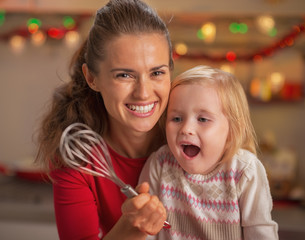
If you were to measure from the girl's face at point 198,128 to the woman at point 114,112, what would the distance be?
0.19 feet

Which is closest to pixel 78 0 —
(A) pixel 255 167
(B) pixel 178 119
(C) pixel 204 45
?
(C) pixel 204 45

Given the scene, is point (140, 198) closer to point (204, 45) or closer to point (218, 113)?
point (218, 113)

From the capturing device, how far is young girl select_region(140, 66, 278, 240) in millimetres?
1109

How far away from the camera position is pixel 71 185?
1.23 m

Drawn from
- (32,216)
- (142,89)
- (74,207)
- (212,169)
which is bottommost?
(32,216)

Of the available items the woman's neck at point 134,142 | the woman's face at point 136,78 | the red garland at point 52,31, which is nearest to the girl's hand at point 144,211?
the woman's face at point 136,78

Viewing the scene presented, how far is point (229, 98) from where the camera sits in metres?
1.15

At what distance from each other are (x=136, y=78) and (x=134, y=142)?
263mm

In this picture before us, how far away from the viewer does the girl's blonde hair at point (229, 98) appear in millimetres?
1148

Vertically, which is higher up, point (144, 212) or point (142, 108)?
point (142, 108)

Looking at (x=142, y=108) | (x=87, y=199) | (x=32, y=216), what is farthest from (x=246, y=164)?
(x=32, y=216)

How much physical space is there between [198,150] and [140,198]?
0.98ft

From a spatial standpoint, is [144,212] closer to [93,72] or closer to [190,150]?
[190,150]

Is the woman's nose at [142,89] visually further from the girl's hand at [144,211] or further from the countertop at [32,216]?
the countertop at [32,216]
